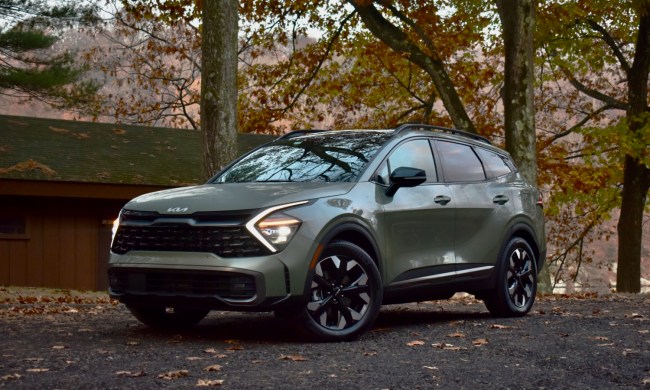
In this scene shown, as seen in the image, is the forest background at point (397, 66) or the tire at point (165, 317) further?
the forest background at point (397, 66)

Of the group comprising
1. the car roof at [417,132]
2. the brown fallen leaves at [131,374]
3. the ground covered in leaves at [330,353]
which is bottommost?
the ground covered in leaves at [330,353]

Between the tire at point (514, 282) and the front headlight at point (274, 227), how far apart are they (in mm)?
3478

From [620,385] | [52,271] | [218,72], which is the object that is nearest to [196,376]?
[620,385]

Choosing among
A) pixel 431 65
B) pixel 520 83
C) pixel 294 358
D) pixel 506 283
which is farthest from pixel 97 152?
pixel 294 358

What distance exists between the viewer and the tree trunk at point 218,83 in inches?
609

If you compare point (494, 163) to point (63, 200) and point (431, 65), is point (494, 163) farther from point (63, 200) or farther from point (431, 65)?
point (63, 200)

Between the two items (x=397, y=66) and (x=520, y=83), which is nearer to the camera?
(x=520, y=83)

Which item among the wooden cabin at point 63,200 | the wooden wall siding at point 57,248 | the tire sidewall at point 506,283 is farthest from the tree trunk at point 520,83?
the wooden wall siding at point 57,248

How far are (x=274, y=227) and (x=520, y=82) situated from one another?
12991mm

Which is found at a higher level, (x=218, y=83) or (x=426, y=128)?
(x=218, y=83)

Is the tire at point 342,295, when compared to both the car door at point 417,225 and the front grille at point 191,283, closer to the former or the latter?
the car door at point 417,225

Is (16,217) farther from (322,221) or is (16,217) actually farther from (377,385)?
(377,385)

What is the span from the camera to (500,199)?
1098 centimetres

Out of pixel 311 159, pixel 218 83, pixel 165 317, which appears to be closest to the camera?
pixel 311 159
